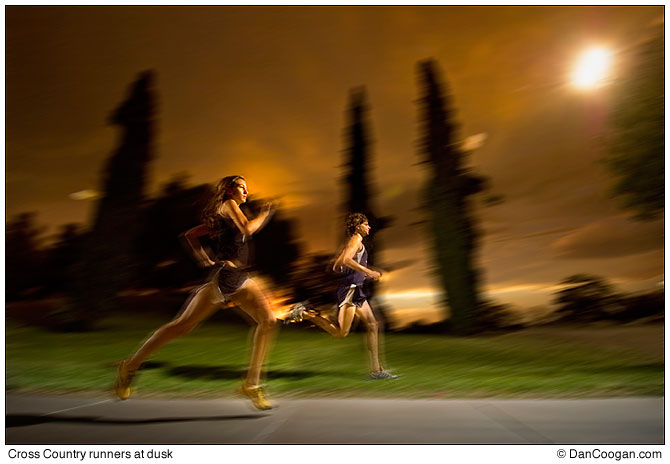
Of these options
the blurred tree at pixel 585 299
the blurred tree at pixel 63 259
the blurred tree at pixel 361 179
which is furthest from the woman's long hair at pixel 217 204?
the blurred tree at pixel 585 299

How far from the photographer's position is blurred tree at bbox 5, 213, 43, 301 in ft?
21.3

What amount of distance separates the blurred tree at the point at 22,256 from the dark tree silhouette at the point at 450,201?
4.31 metres

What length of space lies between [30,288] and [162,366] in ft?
6.64

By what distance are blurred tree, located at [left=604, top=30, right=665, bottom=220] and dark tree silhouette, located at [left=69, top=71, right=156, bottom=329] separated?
4876mm

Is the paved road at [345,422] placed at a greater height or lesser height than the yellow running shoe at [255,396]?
lesser

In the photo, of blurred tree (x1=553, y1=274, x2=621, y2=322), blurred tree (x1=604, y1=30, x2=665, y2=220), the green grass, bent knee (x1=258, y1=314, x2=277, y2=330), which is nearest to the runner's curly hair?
bent knee (x1=258, y1=314, x2=277, y2=330)

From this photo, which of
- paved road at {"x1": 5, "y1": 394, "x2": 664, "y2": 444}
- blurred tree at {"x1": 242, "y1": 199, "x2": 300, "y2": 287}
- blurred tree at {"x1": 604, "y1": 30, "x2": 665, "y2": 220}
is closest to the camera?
paved road at {"x1": 5, "y1": 394, "x2": 664, "y2": 444}

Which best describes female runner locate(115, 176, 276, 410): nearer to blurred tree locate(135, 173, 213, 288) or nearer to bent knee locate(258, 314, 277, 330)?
bent knee locate(258, 314, 277, 330)

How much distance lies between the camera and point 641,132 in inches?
236

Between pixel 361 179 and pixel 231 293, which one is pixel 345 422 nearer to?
pixel 231 293

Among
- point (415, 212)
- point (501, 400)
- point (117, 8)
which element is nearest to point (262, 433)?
point (501, 400)

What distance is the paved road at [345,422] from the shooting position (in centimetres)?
402

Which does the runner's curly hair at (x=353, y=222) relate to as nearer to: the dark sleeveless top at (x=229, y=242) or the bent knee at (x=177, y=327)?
the dark sleeveless top at (x=229, y=242)
